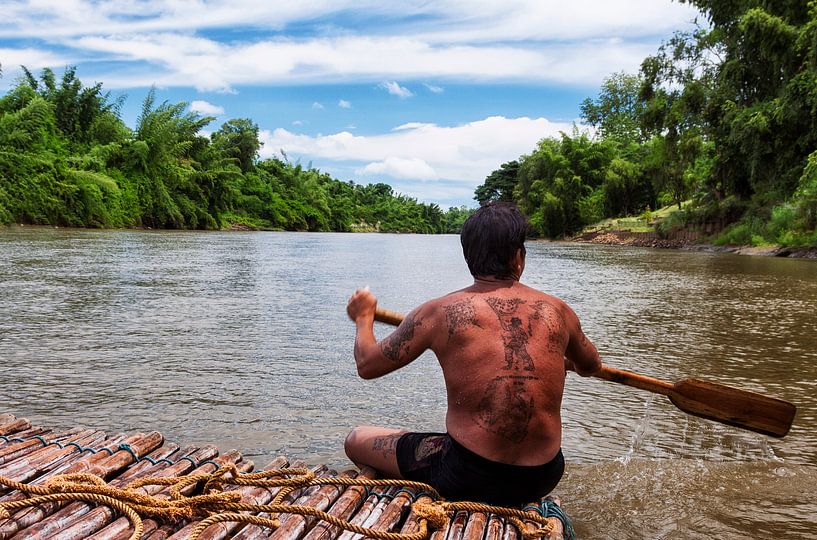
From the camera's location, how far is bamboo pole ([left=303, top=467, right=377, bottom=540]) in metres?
2.19

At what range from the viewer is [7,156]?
26812 mm

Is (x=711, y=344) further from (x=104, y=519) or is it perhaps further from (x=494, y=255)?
(x=104, y=519)

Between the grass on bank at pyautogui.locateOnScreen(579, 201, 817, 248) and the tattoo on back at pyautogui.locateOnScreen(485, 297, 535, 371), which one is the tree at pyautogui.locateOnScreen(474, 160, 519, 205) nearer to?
the grass on bank at pyautogui.locateOnScreen(579, 201, 817, 248)

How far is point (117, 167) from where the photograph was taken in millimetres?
36688

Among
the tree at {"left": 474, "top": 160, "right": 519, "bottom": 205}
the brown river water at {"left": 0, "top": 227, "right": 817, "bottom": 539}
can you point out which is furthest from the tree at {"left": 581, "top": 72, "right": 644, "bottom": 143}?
the brown river water at {"left": 0, "top": 227, "right": 817, "bottom": 539}

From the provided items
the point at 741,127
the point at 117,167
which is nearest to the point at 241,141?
the point at 117,167

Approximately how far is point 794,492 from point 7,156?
30.8m

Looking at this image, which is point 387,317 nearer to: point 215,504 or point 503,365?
point 503,365

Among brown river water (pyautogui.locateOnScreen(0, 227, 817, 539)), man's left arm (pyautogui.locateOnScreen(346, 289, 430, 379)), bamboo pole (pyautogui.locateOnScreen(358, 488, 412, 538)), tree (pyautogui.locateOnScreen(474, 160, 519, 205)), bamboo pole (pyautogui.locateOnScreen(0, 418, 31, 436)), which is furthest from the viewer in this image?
tree (pyautogui.locateOnScreen(474, 160, 519, 205))

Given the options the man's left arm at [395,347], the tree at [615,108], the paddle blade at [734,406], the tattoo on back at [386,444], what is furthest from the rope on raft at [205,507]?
the tree at [615,108]

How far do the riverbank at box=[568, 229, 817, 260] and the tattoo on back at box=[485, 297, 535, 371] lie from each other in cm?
2166

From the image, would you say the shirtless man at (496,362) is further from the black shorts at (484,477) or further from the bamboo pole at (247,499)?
the bamboo pole at (247,499)

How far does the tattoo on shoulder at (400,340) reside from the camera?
8.06 feet

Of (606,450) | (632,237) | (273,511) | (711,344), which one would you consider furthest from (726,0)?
(273,511)
